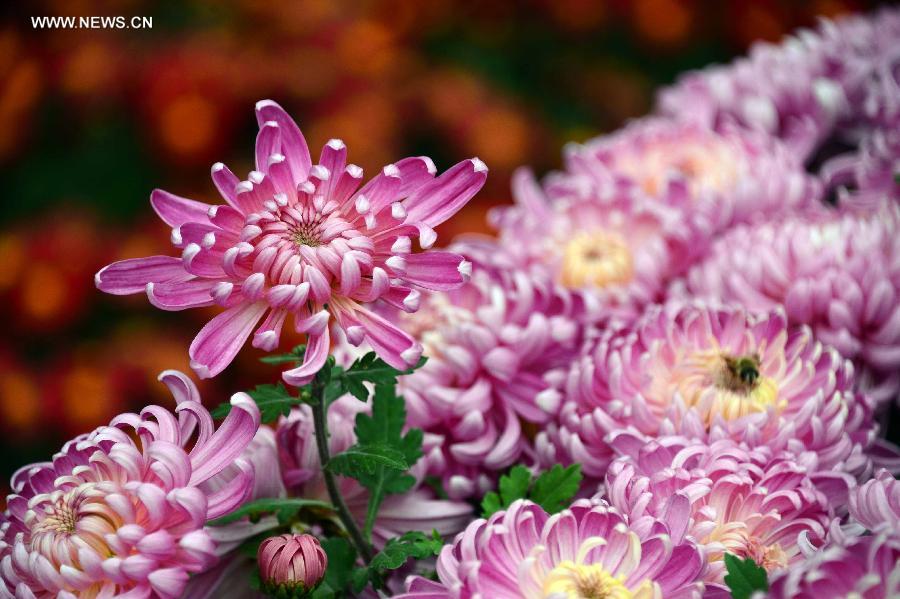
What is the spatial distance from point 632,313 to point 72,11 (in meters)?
0.94

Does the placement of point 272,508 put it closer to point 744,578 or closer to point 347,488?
point 347,488

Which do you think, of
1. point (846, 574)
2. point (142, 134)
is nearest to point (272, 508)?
point (846, 574)

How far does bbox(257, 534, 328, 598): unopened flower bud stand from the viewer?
356mm

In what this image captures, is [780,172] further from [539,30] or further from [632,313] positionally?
[539,30]

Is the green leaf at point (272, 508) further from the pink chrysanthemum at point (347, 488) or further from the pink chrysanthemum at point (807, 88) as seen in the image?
the pink chrysanthemum at point (807, 88)

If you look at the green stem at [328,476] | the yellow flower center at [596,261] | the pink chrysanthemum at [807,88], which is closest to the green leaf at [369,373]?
the green stem at [328,476]

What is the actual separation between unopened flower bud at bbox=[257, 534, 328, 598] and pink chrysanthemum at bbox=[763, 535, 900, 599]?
0.58 feet

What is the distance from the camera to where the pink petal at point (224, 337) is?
1.10 ft

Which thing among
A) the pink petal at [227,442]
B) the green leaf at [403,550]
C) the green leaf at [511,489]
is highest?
the pink petal at [227,442]

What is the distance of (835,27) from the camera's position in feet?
2.43

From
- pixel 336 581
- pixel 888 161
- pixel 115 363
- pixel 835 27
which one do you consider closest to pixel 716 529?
pixel 336 581

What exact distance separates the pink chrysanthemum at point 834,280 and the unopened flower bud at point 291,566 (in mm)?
287

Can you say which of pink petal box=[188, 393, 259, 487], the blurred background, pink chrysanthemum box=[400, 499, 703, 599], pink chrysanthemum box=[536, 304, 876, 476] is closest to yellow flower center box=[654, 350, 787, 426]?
pink chrysanthemum box=[536, 304, 876, 476]

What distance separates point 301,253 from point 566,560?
0.16 metres
